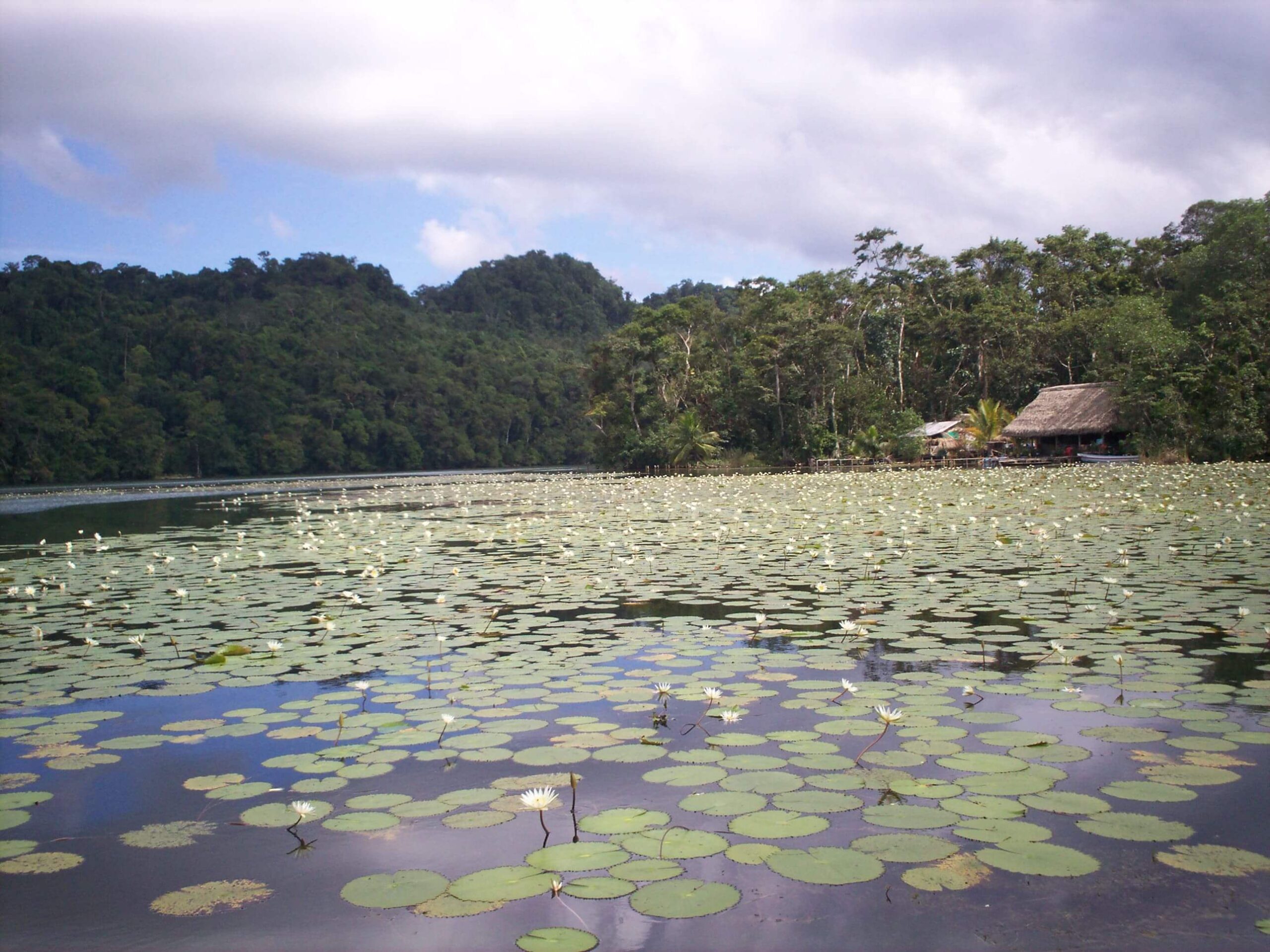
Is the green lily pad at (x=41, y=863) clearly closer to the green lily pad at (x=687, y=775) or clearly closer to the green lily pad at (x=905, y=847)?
the green lily pad at (x=687, y=775)

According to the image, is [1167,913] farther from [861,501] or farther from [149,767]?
[861,501]

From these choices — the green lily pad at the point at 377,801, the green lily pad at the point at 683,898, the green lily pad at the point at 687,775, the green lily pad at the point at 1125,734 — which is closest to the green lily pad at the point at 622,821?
the green lily pad at the point at 687,775

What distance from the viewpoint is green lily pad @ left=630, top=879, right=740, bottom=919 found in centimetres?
201

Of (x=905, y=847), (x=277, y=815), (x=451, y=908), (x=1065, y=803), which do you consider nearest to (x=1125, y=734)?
(x=1065, y=803)

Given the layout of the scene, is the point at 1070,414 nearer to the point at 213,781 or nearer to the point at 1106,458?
the point at 1106,458

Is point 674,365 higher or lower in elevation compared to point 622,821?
higher

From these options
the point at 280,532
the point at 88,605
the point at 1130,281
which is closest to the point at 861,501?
the point at 280,532

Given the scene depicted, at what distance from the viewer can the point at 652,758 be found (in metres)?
3.03

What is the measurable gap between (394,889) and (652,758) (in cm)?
105

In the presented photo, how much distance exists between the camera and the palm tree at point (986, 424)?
105ft

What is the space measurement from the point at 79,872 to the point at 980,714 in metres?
A: 2.90

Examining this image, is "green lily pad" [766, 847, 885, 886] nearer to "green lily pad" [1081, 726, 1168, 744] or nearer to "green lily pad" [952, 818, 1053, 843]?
"green lily pad" [952, 818, 1053, 843]

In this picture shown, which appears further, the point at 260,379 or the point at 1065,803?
the point at 260,379

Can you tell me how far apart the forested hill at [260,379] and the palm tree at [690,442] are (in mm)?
Result: 7575
